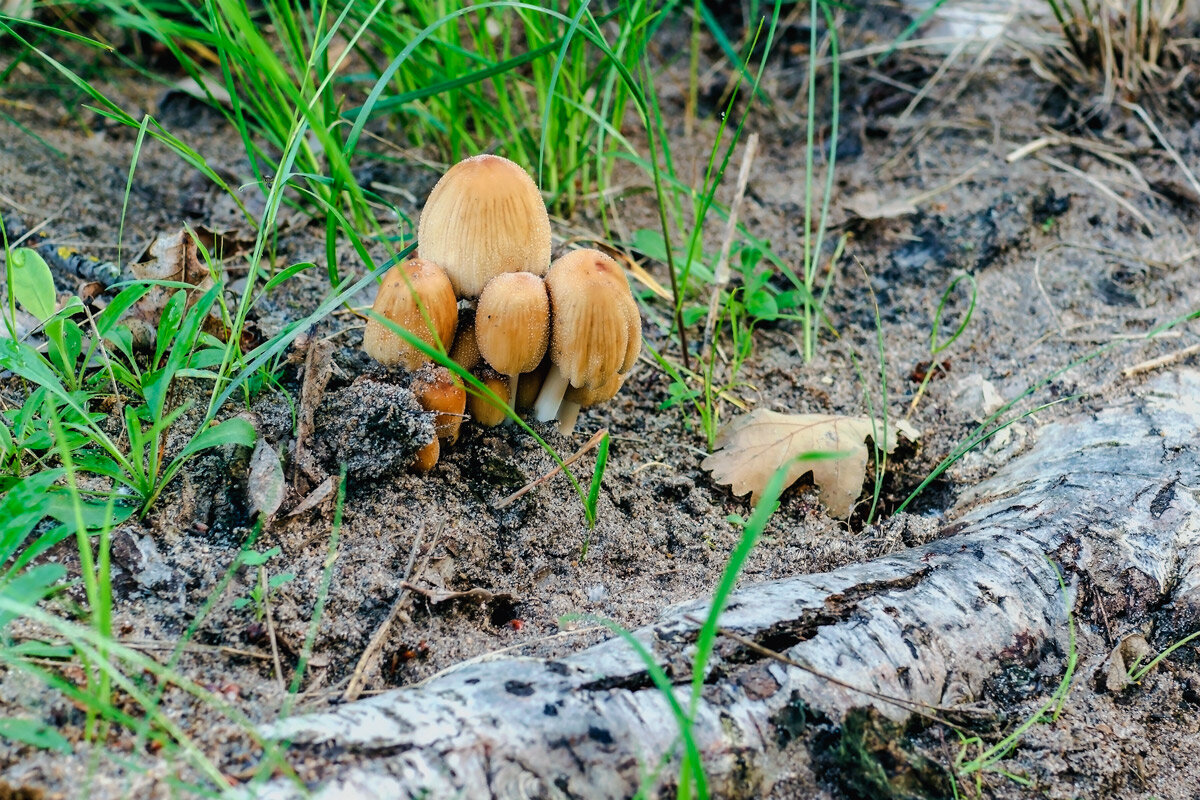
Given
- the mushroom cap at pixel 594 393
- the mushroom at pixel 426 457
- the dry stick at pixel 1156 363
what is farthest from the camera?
the dry stick at pixel 1156 363

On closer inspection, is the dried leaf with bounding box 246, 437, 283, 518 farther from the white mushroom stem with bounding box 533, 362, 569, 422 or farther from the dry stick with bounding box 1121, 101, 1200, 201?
the dry stick with bounding box 1121, 101, 1200, 201

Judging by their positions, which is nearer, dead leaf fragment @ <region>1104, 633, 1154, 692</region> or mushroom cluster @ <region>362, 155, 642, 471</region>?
dead leaf fragment @ <region>1104, 633, 1154, 692</region>

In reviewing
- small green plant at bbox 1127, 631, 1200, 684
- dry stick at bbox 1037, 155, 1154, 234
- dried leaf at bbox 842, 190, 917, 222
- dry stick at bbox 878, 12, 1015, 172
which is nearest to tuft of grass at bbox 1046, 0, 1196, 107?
dry stick at bbox 878, 12, 1015, 172

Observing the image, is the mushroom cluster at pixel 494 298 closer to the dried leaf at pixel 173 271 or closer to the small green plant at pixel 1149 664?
the dried leaf at pixel 173 271

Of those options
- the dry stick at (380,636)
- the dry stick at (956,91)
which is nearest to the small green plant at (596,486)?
the dry stick at (380,636)

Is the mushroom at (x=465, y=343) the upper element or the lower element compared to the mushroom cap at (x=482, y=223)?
lower

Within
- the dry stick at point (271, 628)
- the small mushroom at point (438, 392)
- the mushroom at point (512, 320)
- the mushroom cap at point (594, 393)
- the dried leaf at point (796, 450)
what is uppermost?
the mushroom at point (512, 320)
